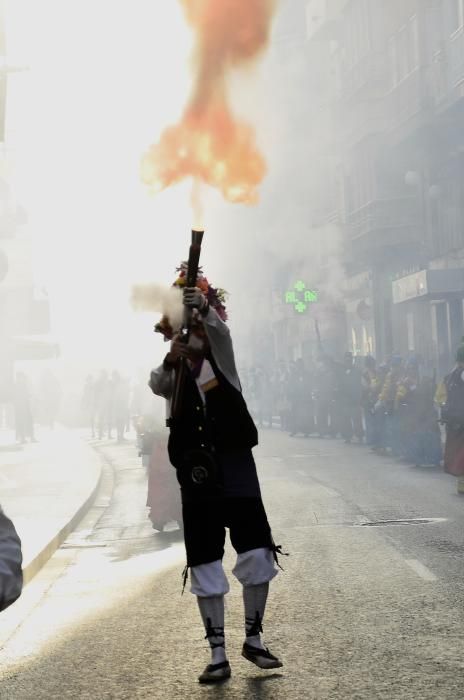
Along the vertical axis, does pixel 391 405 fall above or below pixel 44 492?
above

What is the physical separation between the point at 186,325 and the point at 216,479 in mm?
747

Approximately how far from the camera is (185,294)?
6.26 metres

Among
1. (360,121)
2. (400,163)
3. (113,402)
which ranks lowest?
(113,402)

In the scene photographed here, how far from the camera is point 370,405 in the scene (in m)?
25.0

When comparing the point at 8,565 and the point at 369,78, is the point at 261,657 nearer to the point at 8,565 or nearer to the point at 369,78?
the point at 8,565

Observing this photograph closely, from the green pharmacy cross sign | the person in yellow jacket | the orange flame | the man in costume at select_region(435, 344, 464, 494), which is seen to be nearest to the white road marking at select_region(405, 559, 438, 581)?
the orange flame

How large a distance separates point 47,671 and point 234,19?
379 cm

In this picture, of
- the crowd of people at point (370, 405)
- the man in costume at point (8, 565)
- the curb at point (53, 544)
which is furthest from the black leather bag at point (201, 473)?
the crowd of people at point (370, 405)

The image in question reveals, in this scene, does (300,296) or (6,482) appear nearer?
(6,482)

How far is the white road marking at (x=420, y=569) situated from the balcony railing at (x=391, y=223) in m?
27.5

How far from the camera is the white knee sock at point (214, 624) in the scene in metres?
6.16

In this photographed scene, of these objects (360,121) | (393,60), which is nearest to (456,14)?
(393,60)

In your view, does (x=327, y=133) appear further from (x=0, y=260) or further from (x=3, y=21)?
(x=3, y=21)

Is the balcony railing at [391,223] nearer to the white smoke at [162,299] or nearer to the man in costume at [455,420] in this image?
the man in costume at [455,420]
